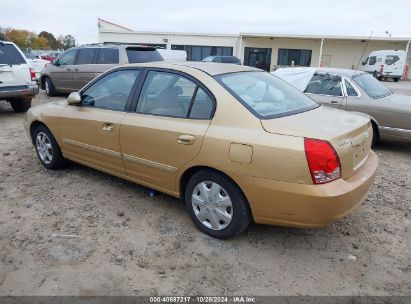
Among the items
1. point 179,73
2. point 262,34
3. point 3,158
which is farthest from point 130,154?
point 262,34

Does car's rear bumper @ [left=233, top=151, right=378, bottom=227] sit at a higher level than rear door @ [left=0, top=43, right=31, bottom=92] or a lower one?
lower

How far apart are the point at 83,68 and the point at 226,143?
904 cm

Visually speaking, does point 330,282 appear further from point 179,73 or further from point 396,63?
point 396,63

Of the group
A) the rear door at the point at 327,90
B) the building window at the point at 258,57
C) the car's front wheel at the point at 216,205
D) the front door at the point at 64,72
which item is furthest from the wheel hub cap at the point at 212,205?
the building window at the point at 258,57

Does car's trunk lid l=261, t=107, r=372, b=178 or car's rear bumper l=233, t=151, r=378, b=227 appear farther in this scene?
car's trunk lid l=261, t=107, r=372, b=178

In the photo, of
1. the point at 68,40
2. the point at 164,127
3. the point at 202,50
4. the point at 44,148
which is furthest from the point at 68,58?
the point at 68,40

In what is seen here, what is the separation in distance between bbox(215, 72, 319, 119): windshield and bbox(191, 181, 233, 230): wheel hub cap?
0.77m

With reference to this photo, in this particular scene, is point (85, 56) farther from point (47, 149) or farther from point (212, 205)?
point (212, 205)

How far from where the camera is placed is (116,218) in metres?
3.82

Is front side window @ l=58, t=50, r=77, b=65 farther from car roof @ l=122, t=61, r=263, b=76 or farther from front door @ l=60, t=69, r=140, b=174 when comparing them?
car roof @ l=122, t=61, r=263, b=76

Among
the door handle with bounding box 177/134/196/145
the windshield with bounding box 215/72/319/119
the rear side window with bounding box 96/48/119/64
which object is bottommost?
the door handle with bounding box 177/134/196/145

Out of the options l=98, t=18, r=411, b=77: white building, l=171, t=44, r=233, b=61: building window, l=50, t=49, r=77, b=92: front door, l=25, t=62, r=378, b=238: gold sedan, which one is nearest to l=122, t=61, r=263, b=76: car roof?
l=25, t=62, r=378, b=238: gold sedan

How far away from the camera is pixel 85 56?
36.2ft

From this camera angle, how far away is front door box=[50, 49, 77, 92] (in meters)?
11.3
